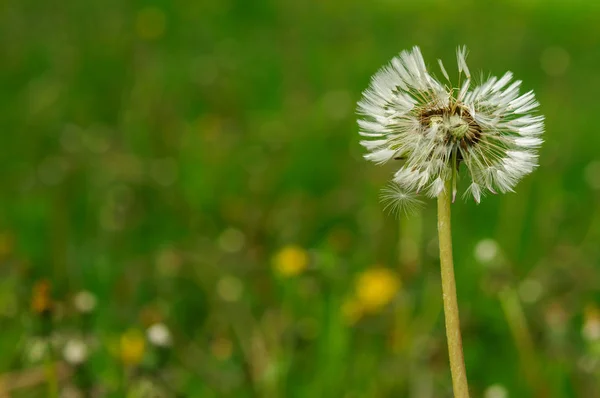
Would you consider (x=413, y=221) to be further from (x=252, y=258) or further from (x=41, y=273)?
(x=41, y=273)

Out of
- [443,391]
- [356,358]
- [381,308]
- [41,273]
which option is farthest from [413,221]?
[41,273]

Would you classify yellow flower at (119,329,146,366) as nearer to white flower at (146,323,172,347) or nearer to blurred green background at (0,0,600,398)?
blurred green background at (0,0,600,398)

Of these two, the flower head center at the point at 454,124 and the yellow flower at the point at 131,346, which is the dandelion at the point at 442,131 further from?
the yellow flower at the point at 131,346

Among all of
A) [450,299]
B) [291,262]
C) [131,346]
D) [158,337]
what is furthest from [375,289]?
[450,299]

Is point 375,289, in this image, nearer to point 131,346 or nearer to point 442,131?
point 131,346

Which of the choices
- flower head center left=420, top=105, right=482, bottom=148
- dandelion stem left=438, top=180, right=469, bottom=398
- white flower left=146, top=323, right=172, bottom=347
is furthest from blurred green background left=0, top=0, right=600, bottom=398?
dandelion stem left=438, top=180, right=469, bottom=398

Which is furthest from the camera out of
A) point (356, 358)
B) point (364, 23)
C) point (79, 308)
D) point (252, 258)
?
point (364, 23)
